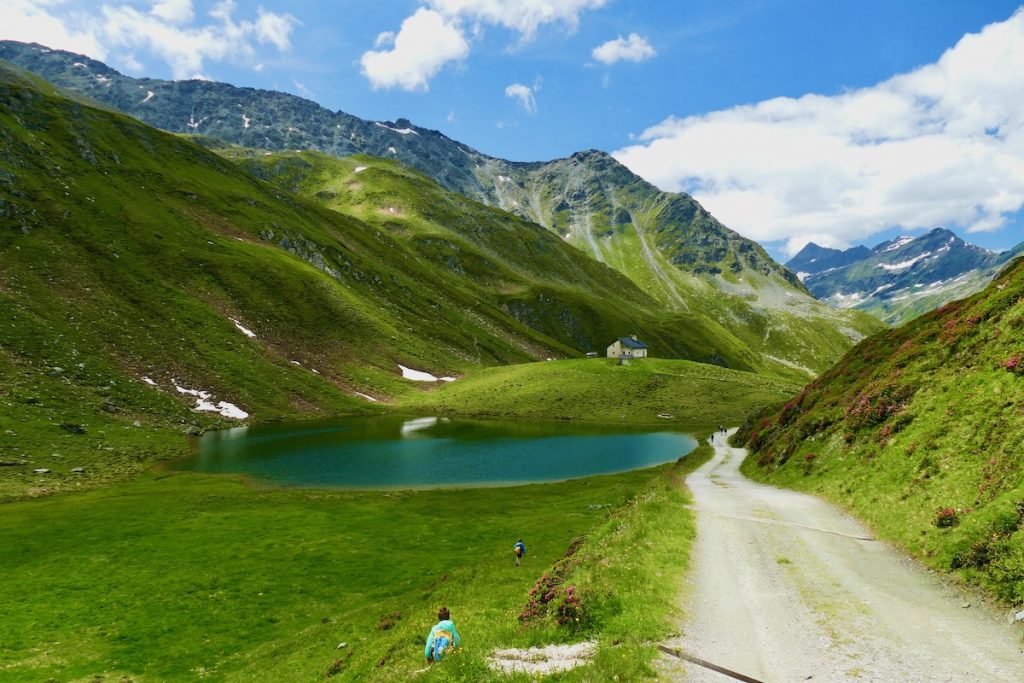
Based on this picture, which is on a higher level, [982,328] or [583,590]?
[982,328]

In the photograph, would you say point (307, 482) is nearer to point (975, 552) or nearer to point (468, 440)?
point (468, 440)

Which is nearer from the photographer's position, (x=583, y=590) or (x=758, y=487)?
(x=583, y=590)

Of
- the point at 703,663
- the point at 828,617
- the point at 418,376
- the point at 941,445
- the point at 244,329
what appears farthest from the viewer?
the point at 418,376

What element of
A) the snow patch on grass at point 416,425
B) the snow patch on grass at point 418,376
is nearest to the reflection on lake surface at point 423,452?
the snow patch on grass at point 416,425

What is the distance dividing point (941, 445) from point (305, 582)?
38680 millimetres

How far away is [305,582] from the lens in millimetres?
32719

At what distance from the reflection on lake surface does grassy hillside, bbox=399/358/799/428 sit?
16.3 meters

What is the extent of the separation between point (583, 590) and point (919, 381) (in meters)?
34.4

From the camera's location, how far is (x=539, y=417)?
4938 inches

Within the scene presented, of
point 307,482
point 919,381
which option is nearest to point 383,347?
point 307,482

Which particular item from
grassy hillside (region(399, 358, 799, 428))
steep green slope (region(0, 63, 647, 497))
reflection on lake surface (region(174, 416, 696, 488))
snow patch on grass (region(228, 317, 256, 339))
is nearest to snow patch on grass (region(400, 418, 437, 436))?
reflection on lake surface (region(174, 416, 696, 488))

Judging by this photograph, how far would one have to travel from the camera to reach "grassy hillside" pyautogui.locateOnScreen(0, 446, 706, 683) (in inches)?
712

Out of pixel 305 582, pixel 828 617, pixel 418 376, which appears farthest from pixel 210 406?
pixel 828 617

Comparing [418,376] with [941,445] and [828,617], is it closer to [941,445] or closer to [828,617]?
[941,445]
